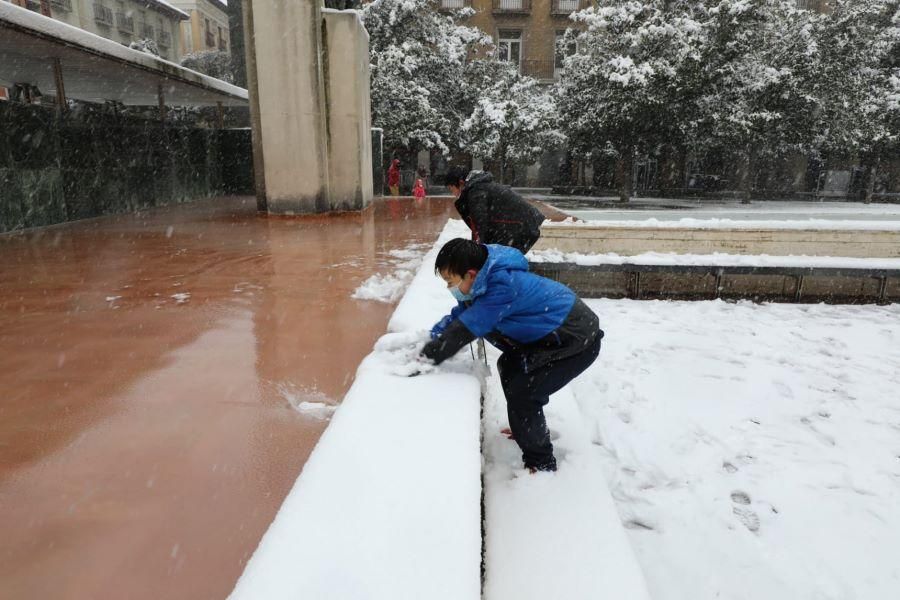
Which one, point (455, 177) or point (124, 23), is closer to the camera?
point (455, 177)

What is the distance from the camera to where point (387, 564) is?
59.3 inches

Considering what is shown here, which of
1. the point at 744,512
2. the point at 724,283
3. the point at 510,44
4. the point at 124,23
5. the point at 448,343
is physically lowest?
the point at 744,512

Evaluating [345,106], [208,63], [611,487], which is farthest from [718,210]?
[208,63]

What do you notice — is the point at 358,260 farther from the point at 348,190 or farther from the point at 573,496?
the point at 348,190

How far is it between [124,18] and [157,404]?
39.7 meters

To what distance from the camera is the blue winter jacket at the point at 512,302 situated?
2.39m

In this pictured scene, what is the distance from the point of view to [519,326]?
2.50 metres

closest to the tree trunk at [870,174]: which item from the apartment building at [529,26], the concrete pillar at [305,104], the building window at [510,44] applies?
the apartment building at [529,26]

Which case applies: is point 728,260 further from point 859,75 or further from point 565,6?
point 565,6

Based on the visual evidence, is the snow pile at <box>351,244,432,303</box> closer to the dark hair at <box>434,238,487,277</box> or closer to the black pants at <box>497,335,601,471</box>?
the black pants at <box>497,335,601,471</box>

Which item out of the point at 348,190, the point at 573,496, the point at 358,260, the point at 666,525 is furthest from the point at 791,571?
the point at 348,190

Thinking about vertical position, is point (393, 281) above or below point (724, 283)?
above

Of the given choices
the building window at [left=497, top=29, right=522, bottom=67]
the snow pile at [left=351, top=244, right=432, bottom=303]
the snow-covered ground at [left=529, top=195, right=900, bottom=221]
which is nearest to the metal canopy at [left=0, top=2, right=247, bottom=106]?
the snow pile at [left=351, top=244, right=432, bottom=303]

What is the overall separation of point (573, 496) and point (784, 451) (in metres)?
2.05
